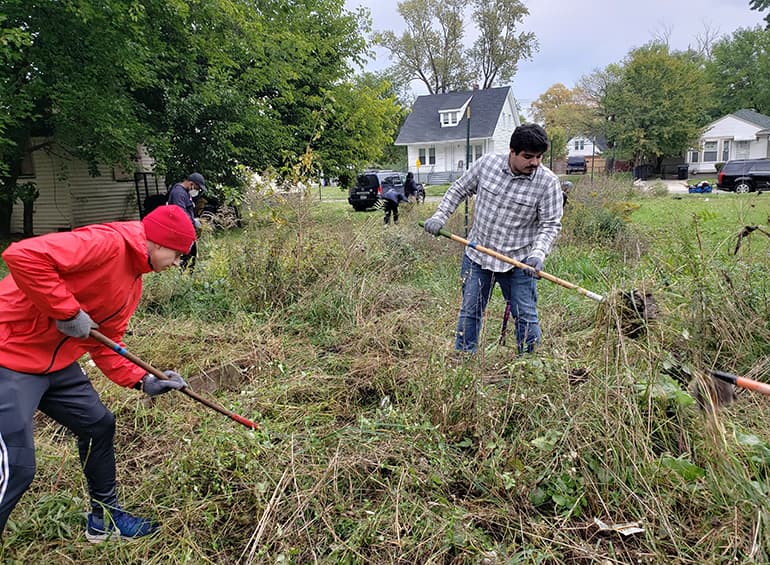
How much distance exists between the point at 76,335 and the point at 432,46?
4105 cm

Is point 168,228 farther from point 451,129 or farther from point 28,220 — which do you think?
point 451,129

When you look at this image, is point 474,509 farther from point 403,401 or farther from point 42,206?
point 42,206

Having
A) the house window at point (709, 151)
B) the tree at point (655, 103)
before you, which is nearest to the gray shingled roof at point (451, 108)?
the tree at point (655, 103)

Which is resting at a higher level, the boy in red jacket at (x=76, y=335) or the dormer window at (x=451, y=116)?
the dormer window at (x=451, y=116)

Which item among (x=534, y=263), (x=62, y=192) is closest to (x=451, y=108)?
(x=62, y=192)

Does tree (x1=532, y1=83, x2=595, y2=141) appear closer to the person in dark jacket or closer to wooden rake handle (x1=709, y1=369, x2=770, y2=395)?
the person in dark jacket

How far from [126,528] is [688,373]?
2726mm

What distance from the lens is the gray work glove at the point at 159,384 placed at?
2.14m

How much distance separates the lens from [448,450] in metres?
2.27

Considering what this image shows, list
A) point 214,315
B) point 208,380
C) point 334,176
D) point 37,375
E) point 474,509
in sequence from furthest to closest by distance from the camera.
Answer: point 334,176 → point 214,315 → point 208,380 → point 474,509 → point 37,375

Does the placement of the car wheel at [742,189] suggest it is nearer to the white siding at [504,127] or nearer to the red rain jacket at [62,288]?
the red rain jacket at [62,288]

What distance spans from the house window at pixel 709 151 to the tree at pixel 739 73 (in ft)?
15.6

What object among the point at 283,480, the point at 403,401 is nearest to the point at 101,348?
the point at 283,480

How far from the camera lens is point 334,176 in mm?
14250
